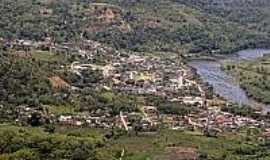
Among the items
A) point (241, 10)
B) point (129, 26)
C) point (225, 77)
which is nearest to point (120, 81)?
point (225, 77)

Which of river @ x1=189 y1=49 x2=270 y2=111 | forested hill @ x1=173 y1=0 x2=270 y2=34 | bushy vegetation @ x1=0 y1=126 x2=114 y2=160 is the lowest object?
river @ x1=189 y1=49 x2=270 y2=111

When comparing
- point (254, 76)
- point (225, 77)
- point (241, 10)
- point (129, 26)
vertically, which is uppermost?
point (129, 26)

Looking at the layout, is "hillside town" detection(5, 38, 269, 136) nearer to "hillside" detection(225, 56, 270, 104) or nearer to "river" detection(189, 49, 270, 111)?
"river" detection(189, 49, 270, 111)

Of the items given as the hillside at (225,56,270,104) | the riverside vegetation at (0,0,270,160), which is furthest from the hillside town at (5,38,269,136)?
the hillside at (225,56,270,104)

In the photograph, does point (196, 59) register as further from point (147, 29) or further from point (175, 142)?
point (175, 142)

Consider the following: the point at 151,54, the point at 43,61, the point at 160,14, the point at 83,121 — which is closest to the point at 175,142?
the point at 83,121

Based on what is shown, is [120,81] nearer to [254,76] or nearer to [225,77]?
[225,77]

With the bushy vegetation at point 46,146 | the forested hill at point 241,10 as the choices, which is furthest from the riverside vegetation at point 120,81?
the forested hill at point 241,10
